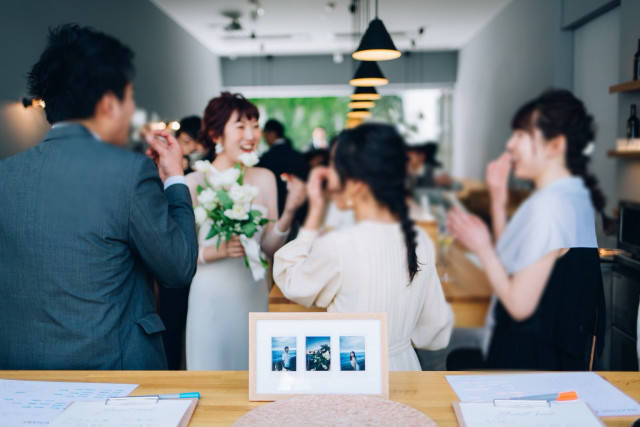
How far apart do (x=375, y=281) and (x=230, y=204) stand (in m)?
0.66

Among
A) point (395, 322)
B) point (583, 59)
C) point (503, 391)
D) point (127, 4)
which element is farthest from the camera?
point (127, 4)

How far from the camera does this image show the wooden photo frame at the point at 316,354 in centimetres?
138

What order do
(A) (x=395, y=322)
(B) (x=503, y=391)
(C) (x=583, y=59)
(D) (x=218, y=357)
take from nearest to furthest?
(B) (x=503, y=391) → (A) (x=395, y=322) → (C) (x=583, y=59) → (D) (x=218, y=357)

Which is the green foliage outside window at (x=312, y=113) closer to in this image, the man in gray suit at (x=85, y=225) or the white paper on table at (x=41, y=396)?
the man in gray suit at (x=85, y=225)

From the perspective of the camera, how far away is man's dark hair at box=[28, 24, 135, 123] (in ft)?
4.34

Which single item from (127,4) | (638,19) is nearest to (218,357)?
(127,4)

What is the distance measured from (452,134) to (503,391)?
2.71ft

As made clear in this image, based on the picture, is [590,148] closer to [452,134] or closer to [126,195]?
[452,134]

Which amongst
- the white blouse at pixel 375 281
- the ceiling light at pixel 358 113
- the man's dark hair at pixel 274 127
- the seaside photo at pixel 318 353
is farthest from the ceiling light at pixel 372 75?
the seaside photo at pixel 318 353

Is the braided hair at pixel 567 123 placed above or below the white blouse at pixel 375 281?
above

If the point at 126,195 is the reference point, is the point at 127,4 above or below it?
above

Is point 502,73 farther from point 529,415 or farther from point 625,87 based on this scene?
point 529,415

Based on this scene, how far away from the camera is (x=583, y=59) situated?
181cm

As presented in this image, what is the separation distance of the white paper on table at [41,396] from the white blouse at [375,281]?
531mm
